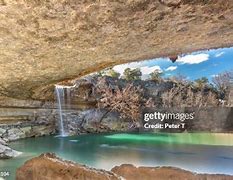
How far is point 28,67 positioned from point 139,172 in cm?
104

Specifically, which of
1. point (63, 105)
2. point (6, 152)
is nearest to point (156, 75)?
point (63, 105)

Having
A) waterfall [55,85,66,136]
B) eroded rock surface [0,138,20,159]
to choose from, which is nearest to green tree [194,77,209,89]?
waterfall [55,85,66,136]

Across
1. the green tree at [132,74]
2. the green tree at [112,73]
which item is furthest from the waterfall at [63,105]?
the green tree at [132,74]

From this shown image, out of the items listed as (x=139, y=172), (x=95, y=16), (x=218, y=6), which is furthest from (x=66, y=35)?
(x=139, y=172)

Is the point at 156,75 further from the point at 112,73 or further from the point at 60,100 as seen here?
the point at 60,100

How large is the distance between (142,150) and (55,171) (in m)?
0.61

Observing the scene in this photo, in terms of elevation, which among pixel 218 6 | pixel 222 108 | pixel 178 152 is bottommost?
pixel 178 152

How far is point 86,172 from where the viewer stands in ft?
7.30

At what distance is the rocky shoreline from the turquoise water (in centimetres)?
3

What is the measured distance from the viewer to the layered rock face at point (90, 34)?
62.1 inches

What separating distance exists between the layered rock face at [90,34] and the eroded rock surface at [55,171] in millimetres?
469

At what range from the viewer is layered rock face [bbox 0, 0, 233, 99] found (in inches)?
62.1

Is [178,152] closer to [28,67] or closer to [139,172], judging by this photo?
[139,172]

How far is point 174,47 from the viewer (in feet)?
6.97
